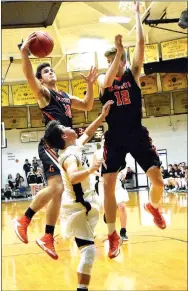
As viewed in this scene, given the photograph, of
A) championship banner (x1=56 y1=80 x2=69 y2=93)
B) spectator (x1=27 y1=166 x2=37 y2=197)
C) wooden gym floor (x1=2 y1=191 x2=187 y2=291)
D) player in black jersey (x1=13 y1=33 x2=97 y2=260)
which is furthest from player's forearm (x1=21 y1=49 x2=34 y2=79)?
wooden gym floor (x1=2 y1=191 x2=187 y2=291)

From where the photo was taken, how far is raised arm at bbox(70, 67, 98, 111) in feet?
8.45

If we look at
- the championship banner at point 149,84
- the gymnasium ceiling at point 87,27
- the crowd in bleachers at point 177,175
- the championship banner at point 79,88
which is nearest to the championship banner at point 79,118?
the championship banner at point 79,88

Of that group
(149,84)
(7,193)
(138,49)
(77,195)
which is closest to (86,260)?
(77,195)

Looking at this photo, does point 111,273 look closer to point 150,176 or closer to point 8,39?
point 150,176

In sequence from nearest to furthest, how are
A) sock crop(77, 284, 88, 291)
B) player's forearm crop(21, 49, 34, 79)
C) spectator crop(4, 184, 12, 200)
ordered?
1. player's forearm crop(21, 49, 34, 79)
2. sock crop(77, 284, 88, 291)
3. spectator crop(4, 184, 12, 200)

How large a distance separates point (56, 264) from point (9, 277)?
2.56ft

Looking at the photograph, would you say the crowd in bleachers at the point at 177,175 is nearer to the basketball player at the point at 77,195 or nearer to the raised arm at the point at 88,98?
the basketball player at the point at 77,195

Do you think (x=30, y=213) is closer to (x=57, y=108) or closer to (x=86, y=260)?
(x=86, y=260)

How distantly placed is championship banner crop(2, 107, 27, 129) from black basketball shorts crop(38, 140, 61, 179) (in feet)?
1.74

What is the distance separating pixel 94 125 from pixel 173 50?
478 cm

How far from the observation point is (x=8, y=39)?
10008 mm

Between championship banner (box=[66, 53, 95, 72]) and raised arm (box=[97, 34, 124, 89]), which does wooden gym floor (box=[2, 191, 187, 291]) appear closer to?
championship banner (box=[66, 53, 95, 72])

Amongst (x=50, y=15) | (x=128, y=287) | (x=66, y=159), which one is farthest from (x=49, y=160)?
(x=128, y=287)

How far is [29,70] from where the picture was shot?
2428 mm
